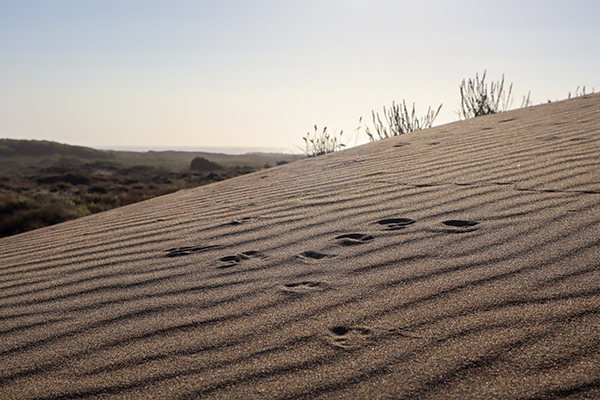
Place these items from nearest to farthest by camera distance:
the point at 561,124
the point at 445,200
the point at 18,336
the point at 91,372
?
the point at 91,372
the point at 18,336
the point at 445,200
the point at 561,124

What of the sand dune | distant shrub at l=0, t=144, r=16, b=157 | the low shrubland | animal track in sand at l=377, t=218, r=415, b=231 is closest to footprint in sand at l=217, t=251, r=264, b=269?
the sand dune

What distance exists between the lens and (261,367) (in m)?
1.39

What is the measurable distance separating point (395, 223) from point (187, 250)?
1.29 meters

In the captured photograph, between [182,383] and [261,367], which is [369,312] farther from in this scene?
[182,383]

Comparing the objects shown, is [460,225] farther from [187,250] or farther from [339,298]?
[187,250]

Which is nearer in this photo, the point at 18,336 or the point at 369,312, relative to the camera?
the point at 369,312

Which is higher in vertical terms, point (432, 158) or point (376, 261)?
point (432, 158)

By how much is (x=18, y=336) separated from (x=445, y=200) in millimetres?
2471

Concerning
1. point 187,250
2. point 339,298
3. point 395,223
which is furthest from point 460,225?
point 187,250

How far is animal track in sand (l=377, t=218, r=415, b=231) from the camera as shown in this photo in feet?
8.13

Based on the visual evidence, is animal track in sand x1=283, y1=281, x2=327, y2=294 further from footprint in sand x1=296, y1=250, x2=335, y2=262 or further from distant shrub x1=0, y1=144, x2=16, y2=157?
distant shrub x1=0, y1=144, x2=16, y2=157

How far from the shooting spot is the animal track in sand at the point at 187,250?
2600mm

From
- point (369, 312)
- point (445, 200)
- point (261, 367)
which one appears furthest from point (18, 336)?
point (445, 200)

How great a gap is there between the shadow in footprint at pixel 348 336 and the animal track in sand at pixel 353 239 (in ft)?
2.75
